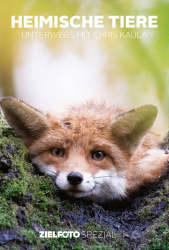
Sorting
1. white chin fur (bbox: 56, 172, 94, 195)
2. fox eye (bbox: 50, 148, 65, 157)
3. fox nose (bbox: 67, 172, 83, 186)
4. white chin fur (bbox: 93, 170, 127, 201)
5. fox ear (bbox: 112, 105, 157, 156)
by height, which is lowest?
white chin fur (bbox: 93, 170, 127, 201)

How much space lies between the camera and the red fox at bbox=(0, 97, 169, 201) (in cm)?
488

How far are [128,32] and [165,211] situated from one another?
3.36 m

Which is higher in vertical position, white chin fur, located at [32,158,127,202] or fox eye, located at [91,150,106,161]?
fox eye, located at [91,150,106,161]

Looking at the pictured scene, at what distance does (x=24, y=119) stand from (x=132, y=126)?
168cm

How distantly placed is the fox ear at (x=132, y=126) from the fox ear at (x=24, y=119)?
117 centimetres

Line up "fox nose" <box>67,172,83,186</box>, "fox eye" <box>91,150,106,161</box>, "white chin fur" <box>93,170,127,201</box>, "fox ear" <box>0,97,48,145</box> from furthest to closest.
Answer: "fox eye" <box>91,150,106,161</box> < "white chin fur" <box>93,170,127,201</box> < "fox ear" <box>0,97,48,145</box> < "fox nose" <box>67,172,83,186</box>

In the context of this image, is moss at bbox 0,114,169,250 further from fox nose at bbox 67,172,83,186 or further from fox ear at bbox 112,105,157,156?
fox ear at bbox 112,105,157,156

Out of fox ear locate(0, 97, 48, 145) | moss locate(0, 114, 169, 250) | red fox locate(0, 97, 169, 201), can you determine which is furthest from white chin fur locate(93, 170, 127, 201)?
fox ear locate(0, 97, 48, 145)

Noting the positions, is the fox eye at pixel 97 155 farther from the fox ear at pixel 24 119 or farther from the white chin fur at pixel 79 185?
the fox ear at pixel 24 119

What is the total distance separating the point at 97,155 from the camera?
5.16 meters

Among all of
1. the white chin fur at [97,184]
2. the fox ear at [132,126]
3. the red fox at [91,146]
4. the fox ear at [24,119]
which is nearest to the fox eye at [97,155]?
the red fox at [91,146]

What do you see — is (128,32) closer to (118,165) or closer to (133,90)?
(118,165)

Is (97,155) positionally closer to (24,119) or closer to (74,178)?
(74,178)

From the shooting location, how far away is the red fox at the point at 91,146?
192 inches
